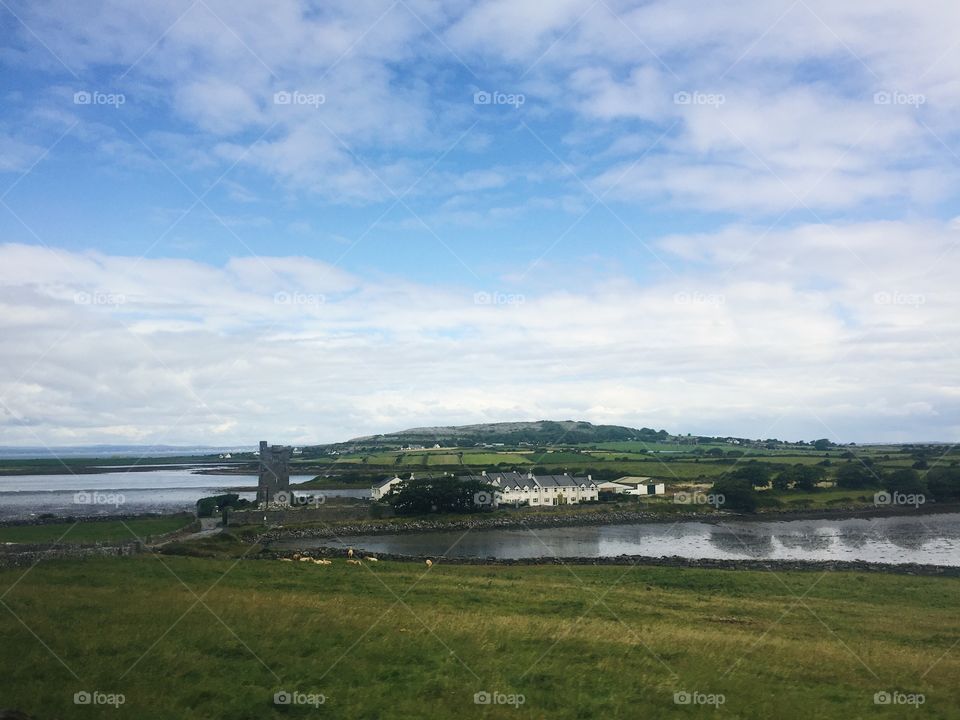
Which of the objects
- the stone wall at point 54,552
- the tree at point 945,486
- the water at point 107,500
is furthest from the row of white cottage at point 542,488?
the stone wall at point 54,552

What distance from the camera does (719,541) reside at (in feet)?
197

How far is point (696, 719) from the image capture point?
1403cm

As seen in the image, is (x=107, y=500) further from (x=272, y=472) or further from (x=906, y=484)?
(x=906, y=484)

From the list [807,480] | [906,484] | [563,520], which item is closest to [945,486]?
[906,484]

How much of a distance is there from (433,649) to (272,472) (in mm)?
65058

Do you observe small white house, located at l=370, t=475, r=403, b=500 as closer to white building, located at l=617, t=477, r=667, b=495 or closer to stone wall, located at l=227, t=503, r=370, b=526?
stone wall, located at l=227, t=503, r=370, b=526

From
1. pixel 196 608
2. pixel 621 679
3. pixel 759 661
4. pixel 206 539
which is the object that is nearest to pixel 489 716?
pixel 621 679

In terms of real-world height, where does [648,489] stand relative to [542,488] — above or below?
below

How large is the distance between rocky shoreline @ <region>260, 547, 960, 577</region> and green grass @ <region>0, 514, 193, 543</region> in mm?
13646

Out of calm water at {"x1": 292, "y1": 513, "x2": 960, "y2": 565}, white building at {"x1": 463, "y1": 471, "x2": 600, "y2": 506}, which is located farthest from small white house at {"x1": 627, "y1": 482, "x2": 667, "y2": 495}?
calm water at {"x1": 292, "y1": 513, "x2": 960, "y2": 565}

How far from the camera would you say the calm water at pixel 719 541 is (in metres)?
52.1

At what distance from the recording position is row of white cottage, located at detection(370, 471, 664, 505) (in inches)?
3312

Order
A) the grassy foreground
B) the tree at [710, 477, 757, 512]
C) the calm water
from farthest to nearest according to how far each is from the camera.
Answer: the tree at [710, 477, 757, 512]
the calm water
the grassy foreground

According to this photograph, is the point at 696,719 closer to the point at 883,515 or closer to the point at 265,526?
the point at 265,526
